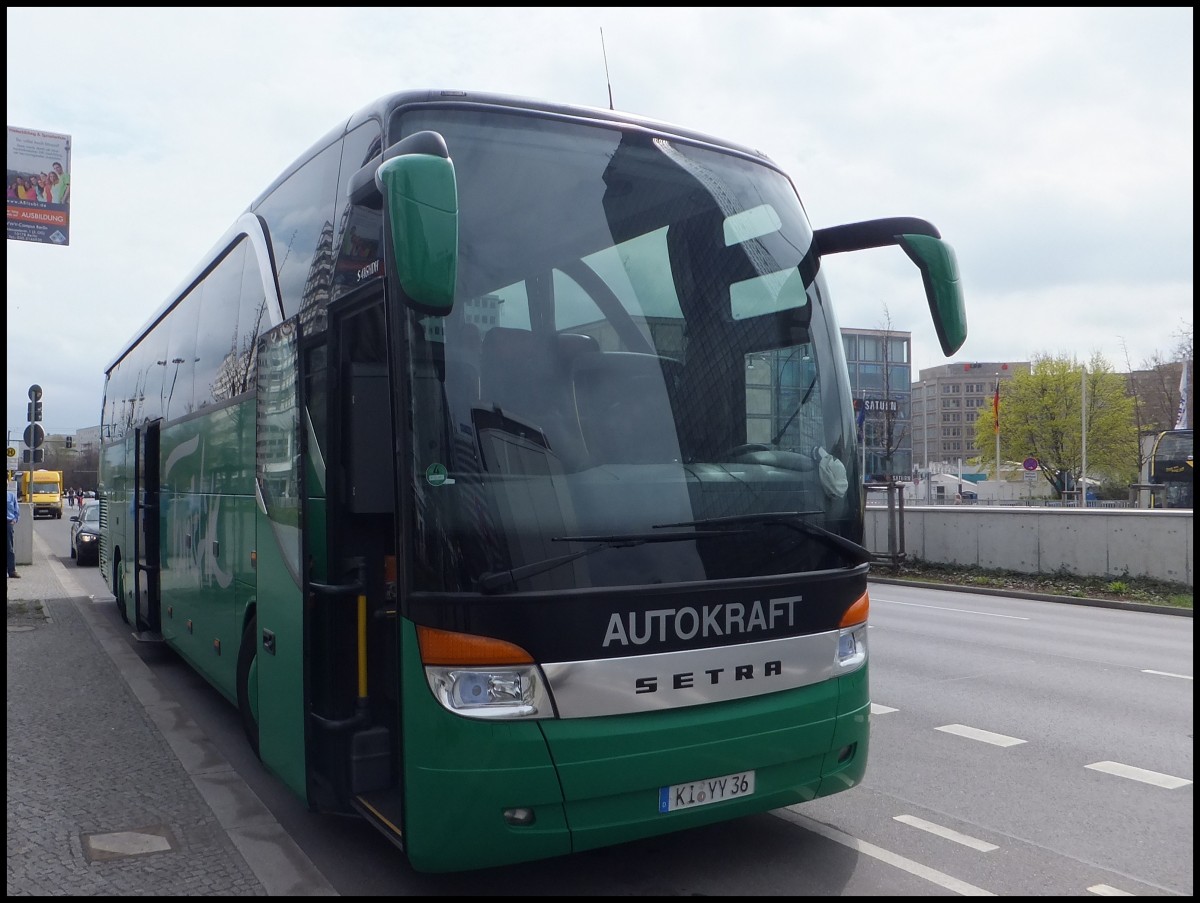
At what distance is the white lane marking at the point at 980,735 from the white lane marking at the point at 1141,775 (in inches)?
25.7

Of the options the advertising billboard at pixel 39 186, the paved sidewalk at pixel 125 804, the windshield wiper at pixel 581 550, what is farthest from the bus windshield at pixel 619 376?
the advertising billboard at pixel 39 186

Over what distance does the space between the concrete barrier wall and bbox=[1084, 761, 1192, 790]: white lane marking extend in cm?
1135

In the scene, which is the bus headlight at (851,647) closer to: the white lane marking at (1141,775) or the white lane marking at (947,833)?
the white lane marking at (947,833)

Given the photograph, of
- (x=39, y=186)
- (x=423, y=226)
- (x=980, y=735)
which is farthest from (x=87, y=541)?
(x=423, y=226)

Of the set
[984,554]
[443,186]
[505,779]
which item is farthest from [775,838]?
[984,554]

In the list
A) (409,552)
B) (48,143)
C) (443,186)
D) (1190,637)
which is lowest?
(1190,637)

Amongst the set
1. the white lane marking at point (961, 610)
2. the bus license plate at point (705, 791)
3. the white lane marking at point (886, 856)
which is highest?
the bus license plate at point (705, 791)

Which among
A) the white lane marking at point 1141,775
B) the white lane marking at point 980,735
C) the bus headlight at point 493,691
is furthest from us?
the white lane marking at point 980,735

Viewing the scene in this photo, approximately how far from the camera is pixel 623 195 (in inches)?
191

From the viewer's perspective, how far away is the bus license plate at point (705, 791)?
4.29 metres

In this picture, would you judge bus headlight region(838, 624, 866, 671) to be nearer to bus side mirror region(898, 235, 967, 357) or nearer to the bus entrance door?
bus side mirror region(898, 235, 967, 357)

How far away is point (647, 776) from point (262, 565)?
2688 mm

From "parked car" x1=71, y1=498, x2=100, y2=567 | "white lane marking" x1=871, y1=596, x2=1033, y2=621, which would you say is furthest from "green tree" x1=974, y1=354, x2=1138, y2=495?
"parked car" x1=71, y1=498, x2=100, y2=567

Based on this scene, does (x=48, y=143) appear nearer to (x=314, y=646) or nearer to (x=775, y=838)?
(x=314, y=646)
